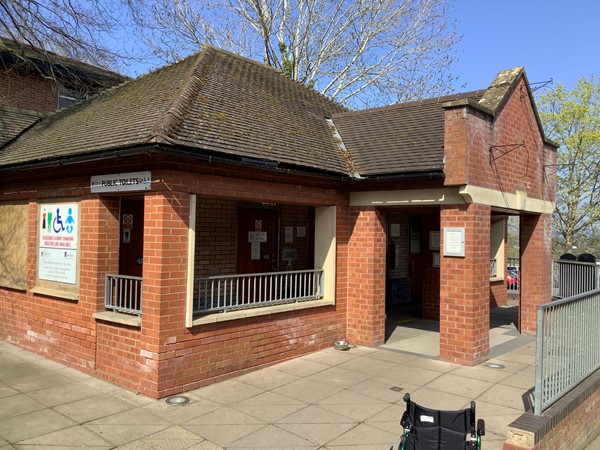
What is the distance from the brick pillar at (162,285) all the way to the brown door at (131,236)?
2.08 meters

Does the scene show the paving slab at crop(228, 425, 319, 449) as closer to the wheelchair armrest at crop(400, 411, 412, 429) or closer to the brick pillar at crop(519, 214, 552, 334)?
the wheelchair armrest at crop(400, 411, 412, 429)

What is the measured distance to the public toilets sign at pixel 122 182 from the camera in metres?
6.31

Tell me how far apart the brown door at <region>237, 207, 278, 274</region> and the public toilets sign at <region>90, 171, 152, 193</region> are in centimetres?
278

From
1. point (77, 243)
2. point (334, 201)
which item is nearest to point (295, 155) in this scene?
point (334, 201)

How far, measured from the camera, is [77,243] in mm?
7355

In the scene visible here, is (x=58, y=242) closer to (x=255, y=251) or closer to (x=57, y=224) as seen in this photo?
(x=57, y=224)

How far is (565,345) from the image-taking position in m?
5.18

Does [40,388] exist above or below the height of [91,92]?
below

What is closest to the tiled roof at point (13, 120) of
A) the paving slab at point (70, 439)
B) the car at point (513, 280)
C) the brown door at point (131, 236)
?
the brown door at point (131, 236)

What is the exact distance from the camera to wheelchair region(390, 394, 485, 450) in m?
3.82

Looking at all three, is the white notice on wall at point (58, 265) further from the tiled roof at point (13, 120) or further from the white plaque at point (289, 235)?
the white plaque at point (289, 235)

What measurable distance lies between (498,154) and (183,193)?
551 centimetres

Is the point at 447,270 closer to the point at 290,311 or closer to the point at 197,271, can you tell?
the point at 290,311

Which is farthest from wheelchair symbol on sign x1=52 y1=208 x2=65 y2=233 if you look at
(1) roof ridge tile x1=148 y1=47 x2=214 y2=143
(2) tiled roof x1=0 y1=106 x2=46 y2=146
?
(2) tiled roof x1=0 y1=106 x2=46 y2=146
